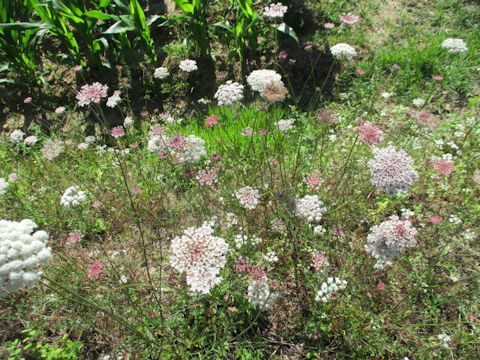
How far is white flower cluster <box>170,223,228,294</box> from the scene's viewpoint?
184 centimetres

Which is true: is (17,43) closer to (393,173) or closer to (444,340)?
(393,173)

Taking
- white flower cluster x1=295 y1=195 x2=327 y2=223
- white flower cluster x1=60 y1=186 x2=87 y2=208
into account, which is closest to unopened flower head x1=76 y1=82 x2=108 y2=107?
white flower cluster x1=60 y1=186 x2=87 y2=208

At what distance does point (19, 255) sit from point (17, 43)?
4916 mm

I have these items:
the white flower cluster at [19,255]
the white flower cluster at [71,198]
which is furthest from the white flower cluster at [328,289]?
the white flower cluster at [71,198]

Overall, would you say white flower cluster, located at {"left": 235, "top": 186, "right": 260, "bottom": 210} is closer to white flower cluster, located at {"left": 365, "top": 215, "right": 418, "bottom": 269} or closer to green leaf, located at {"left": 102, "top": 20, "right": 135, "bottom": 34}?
white flower cluster, located at {"left": 365, "top": 215, "right": 418, "bottom": 269}

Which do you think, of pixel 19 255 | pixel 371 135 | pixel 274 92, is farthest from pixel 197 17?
pixel 19 255

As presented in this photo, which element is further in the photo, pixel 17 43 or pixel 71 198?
pixel 17 43

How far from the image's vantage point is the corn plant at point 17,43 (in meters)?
4.51

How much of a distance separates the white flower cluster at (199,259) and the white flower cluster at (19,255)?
2.44 ft

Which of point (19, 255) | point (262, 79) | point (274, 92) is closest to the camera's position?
point (19, 255)

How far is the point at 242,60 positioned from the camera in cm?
502

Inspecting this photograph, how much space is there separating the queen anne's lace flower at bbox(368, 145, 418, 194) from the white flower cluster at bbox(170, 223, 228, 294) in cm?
127

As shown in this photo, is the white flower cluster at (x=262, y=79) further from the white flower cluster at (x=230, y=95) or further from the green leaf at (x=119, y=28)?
the green leaf at (x=119, y=28)

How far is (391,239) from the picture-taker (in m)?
1.95
